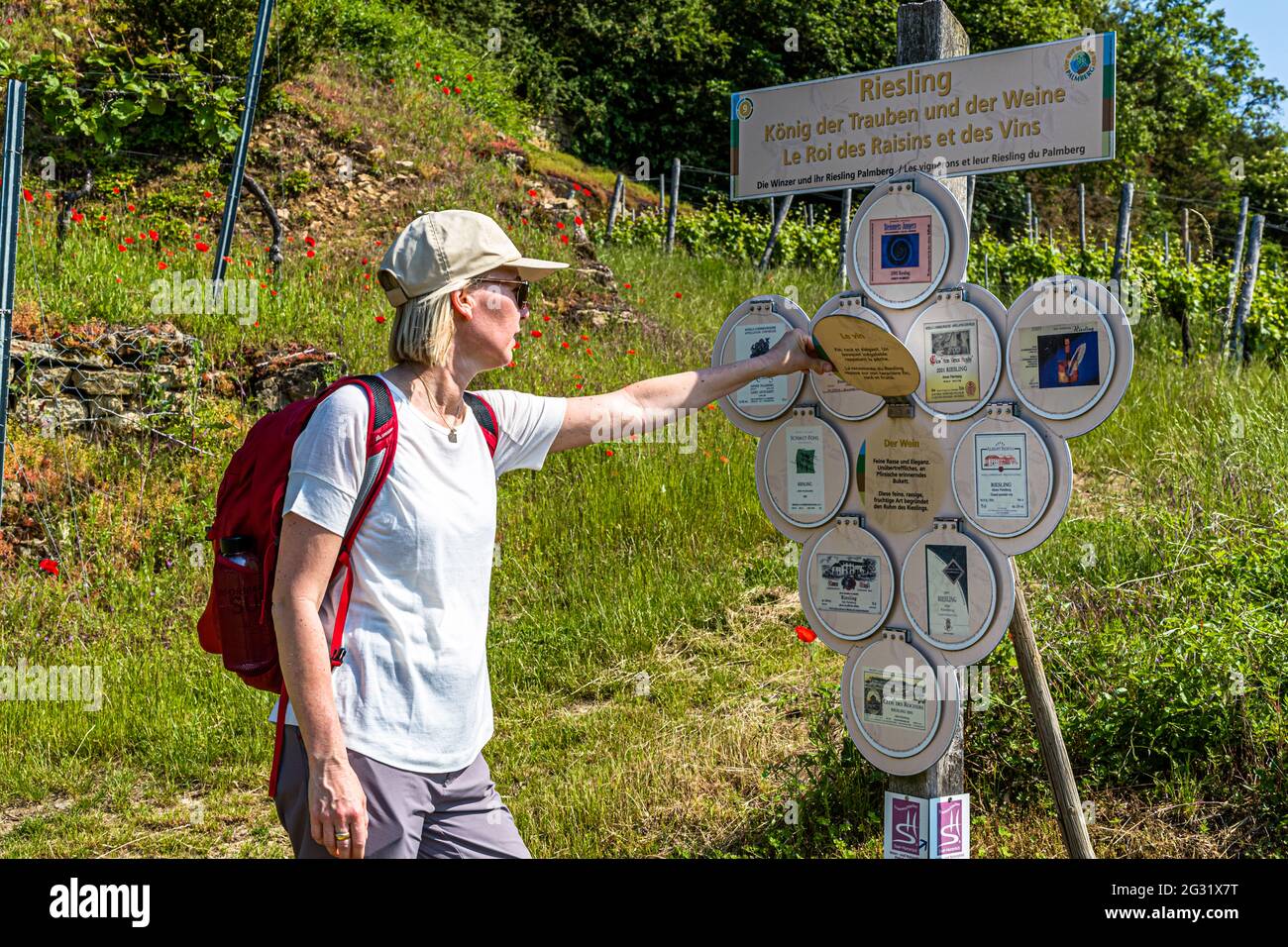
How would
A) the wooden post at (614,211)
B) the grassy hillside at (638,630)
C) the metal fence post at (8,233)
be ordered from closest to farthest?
the grassy hillside at (638,630) → the metal fence post at (8,233) → the wooden post at (614,211)

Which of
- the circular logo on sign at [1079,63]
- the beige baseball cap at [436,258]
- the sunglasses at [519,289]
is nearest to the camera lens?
the beige baseball cap at [436,258]

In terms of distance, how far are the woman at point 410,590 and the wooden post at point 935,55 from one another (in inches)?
45.7

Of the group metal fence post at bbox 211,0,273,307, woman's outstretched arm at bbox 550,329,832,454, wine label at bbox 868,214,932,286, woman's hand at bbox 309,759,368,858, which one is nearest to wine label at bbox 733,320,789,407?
woman's outstretched arm at bbox 550,329,832,454

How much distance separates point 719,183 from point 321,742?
22.8 metres

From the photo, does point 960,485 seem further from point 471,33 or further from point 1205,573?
point 471,33

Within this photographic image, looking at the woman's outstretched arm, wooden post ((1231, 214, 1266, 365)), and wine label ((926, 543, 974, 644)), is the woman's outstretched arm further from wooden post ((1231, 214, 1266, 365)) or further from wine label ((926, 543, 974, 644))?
wooden post ((1231, 214, 1266, 365))

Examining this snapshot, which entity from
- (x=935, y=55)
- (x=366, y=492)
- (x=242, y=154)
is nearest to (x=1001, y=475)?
(x=935, y=55)

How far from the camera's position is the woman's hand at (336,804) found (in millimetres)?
2119

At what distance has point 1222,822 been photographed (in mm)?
3576

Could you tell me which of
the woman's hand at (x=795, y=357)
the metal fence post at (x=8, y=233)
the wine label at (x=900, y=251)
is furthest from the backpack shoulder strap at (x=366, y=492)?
the metal fence post at (x=8, y=233)

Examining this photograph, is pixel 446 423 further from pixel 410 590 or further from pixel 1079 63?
pixel 1079 63

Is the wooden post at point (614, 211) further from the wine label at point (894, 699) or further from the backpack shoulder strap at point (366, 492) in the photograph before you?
the backpack shoulder strap at point (366, 492)

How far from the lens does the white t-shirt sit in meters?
2.18

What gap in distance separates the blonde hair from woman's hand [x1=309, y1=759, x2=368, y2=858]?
0.86 metres
